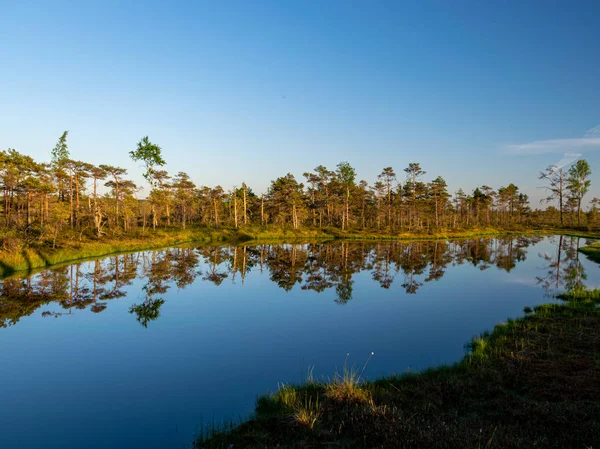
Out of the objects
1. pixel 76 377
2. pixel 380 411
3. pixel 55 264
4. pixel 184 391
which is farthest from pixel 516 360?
pixel 55 264

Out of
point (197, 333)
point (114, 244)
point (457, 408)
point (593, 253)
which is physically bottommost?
point (197, 333)

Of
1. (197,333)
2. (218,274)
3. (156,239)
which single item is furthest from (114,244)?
(197,333)

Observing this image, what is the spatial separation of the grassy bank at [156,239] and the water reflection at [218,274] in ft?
7.13

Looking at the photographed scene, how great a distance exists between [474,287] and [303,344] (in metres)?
16.9

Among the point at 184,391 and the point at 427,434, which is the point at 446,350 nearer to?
the point at 427,434

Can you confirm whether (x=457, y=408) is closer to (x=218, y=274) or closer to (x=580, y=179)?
(x=218, y=274)

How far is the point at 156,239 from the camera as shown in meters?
48.2

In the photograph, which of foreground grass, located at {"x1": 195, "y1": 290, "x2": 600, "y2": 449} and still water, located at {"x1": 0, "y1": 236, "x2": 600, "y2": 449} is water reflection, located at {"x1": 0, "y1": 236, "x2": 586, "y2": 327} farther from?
foreground grass, located at {"x1": 195, "y1": 290, "x2": 600, "y2": 449}

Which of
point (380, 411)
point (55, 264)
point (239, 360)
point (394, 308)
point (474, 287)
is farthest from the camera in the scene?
point (55, 264)

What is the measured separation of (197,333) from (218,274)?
14905 millimetres

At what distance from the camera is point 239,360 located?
11688 mm

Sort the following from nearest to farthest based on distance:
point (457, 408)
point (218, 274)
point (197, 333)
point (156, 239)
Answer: point (457, 408) → point (197, 333) → point (218, 274) → point (156, 239)

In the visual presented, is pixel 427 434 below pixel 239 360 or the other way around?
the other way around

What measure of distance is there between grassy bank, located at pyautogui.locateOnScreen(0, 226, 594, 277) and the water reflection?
217 cm
